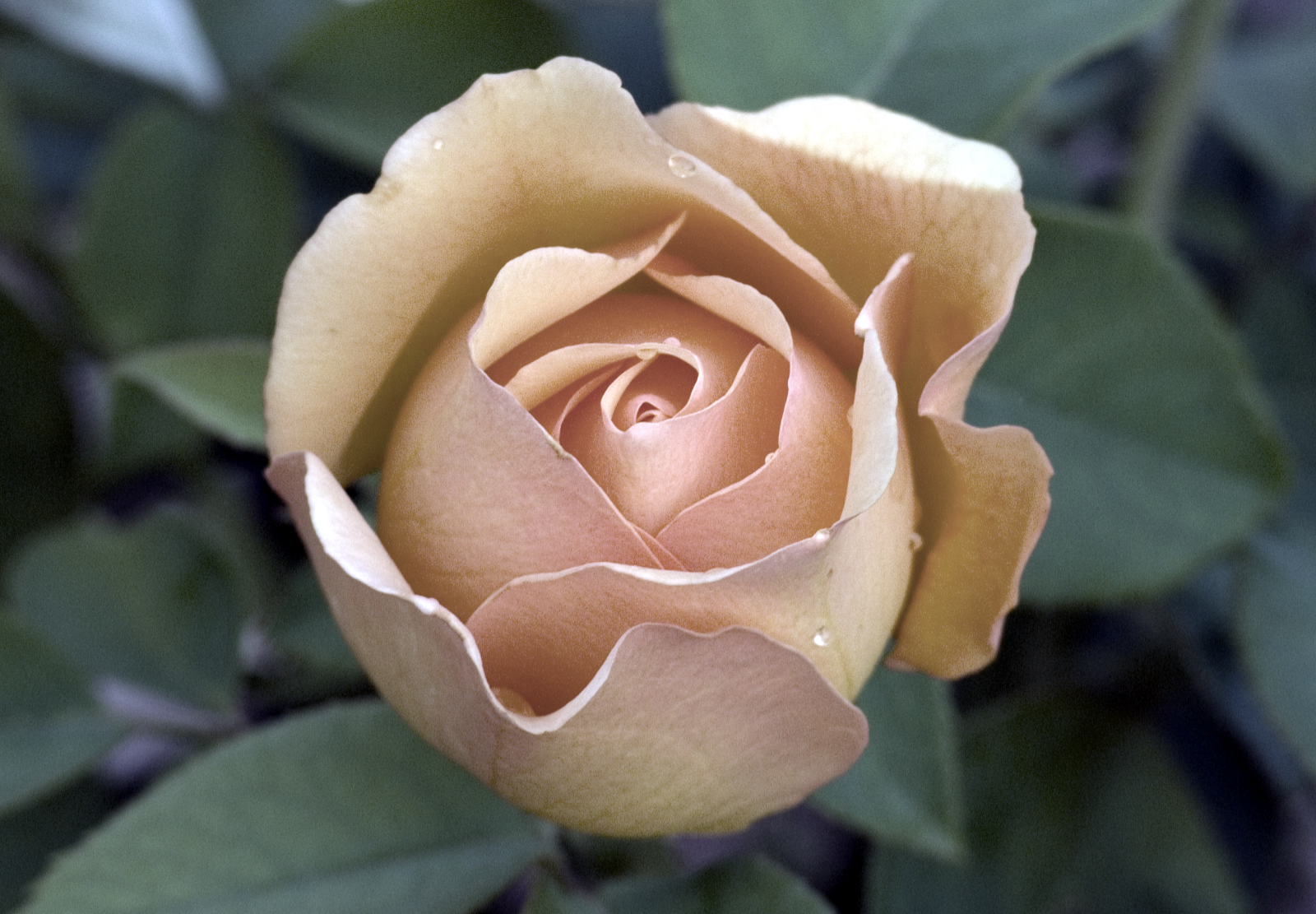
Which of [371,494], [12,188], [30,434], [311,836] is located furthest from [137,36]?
[311,836]

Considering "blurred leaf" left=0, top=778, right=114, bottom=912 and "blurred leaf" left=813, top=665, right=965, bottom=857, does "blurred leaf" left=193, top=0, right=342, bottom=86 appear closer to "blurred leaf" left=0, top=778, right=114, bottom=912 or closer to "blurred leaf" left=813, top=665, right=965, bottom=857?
"blurred leaf" left=0, top=778, right=114, bottom=912

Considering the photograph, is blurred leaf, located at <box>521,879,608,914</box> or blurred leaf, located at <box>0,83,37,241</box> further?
blurred leaf, located at <box>0,83,37,241</box>

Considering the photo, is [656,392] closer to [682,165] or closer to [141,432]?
[682,165]

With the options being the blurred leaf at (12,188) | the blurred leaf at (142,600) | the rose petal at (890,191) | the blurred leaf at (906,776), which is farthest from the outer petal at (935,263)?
the blurred leaf at (12,188)

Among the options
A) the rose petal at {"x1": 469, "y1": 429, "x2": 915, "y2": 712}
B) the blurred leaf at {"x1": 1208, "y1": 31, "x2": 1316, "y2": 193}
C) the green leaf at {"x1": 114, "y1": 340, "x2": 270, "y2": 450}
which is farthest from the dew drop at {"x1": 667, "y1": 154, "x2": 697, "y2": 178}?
the blurred leaf at {"x1": 1208, "y1": 31, "x2": 1316, "y2": 193}

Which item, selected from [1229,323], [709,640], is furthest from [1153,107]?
[709,640]

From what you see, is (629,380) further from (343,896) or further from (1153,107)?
(1153,107)
